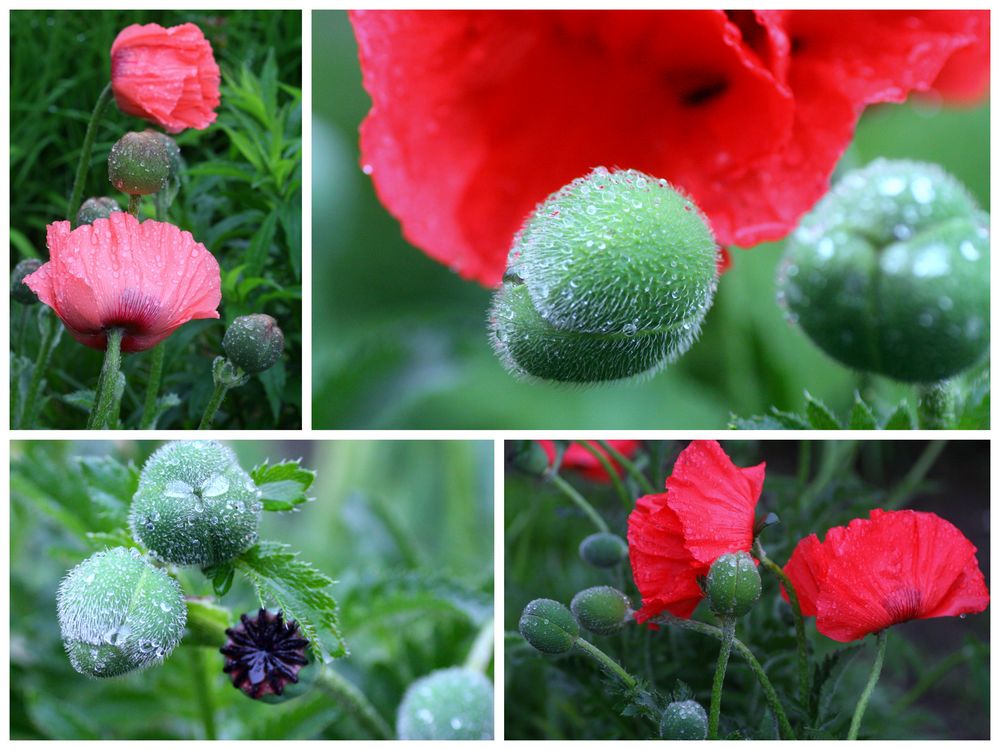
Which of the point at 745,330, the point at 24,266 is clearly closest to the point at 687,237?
the point at 745,330

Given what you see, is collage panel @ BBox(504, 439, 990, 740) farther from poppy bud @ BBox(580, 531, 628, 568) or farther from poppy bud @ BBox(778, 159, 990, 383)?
poppy bud @ BBox(778, 159, 990, 383)

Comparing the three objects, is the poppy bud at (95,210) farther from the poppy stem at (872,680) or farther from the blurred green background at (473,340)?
the poppy stem at (872,680)

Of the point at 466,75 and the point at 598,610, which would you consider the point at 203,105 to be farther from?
the point at 598,610

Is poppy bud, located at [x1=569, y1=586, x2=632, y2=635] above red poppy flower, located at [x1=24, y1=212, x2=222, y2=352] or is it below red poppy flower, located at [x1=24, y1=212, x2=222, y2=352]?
below

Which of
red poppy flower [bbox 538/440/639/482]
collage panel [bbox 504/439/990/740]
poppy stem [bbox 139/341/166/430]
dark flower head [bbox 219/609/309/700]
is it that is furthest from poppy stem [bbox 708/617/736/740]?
poppy stem [bbox 139/341/166/430]

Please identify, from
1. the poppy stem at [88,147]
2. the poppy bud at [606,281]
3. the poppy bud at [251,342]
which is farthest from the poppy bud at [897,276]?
the poppy stem at [88,147]
